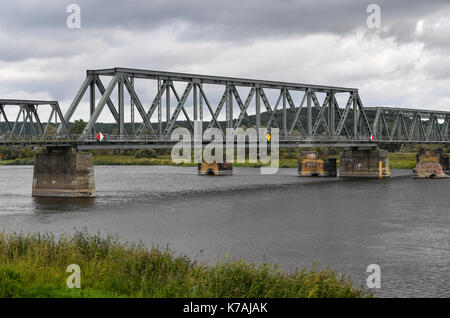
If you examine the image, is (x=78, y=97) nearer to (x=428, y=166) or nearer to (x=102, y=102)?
(x=102, y=102)

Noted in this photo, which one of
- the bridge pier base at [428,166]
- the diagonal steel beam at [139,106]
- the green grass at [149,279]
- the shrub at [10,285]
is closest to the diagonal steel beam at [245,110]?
the diagonal steel beam at [139,106]

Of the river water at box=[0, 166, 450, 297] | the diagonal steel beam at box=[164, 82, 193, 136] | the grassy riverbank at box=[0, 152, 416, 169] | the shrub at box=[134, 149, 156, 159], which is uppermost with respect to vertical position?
the diagonal steel beam at box=[164, 82, 193, 136]

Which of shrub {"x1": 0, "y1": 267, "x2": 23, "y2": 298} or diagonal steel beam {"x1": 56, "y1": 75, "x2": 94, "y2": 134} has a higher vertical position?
diagonal steel beam {"x1": 56, "y1": 75, "x2": 94, "y2": 134}

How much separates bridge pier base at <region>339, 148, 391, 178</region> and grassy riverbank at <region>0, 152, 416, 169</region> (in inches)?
1608

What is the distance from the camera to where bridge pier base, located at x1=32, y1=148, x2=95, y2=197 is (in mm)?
64938

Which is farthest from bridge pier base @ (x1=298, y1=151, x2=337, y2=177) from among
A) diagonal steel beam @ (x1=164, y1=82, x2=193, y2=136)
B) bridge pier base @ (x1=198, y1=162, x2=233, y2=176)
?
diagonal steel beam @ (x1=164, y1=82, x2=193, y2=136)

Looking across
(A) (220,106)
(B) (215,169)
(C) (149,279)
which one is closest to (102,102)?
(A) (220,106)

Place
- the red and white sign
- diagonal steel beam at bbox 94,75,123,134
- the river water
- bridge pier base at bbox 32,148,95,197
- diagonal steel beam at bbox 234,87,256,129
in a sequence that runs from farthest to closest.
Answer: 1. diagonal steel beam at bbox 234,87,256,129
2. diagonal steel beam at bbox 94,75,123,134
3. bridge pier base at bbox 32,148,95,197
4. the red and white sign
5. the river water

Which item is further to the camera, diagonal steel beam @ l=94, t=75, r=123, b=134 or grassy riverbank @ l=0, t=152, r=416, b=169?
grassy riverbank @ l=0, t=152, r=416, b=169

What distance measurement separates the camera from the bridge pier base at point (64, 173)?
213 feet

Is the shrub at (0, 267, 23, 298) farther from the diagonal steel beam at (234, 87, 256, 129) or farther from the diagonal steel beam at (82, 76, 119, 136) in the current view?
the diagonal steel beam at (234, 87, 256, 129)

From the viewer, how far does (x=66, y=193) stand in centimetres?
6544
